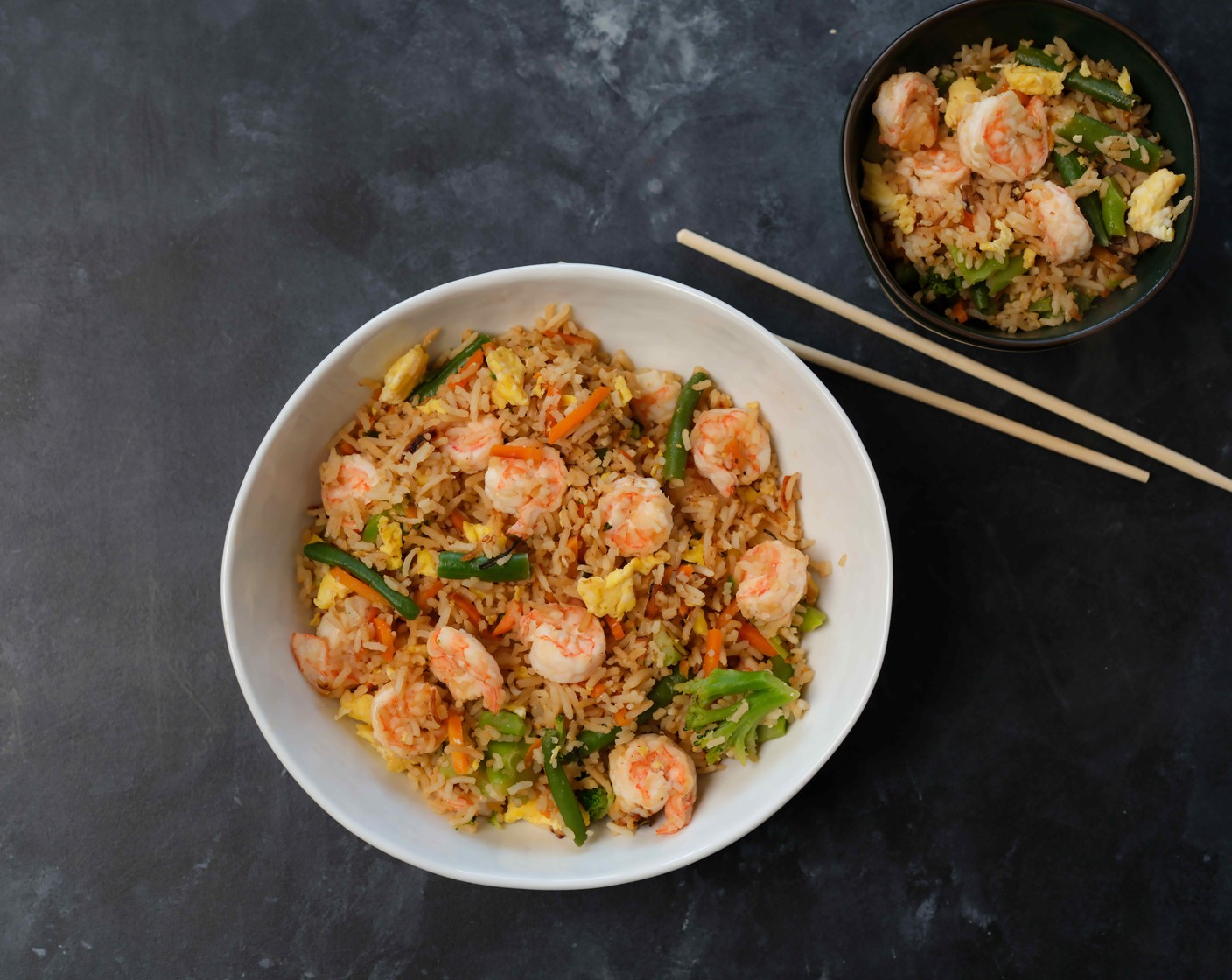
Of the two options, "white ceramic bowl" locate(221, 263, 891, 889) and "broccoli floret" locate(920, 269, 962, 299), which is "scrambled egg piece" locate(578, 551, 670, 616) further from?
"broccoli floret" locate(920, 269, 962, 299)

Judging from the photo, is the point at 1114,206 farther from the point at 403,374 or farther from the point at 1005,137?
the point at 403,374

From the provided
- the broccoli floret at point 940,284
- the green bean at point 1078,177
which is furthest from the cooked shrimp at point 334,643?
the green bean at point 1078,177

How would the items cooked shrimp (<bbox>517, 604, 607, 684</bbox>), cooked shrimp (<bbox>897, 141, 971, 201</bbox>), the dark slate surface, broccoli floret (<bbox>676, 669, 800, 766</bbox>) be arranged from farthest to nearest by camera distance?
the dark slate surface
cooked shrimp (<bbox>897, 141, 971, 201</bbox>)
broccoli floret (<bbox>676, 669, 800, 766</bbox>)
cooked shrimp (<bbox>517, 604, 607, 684</bbox>)

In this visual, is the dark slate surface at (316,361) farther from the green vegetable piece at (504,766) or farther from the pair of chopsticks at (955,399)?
the green vegetable piece at (504,766)

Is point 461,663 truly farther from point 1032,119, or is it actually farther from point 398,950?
point 1032,119

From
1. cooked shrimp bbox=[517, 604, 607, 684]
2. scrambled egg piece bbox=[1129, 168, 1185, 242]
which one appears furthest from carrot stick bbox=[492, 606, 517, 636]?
scrambled egg piece bbox=[1129, 168, 1185, 242]

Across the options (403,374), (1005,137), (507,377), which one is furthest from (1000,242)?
(403,374)
